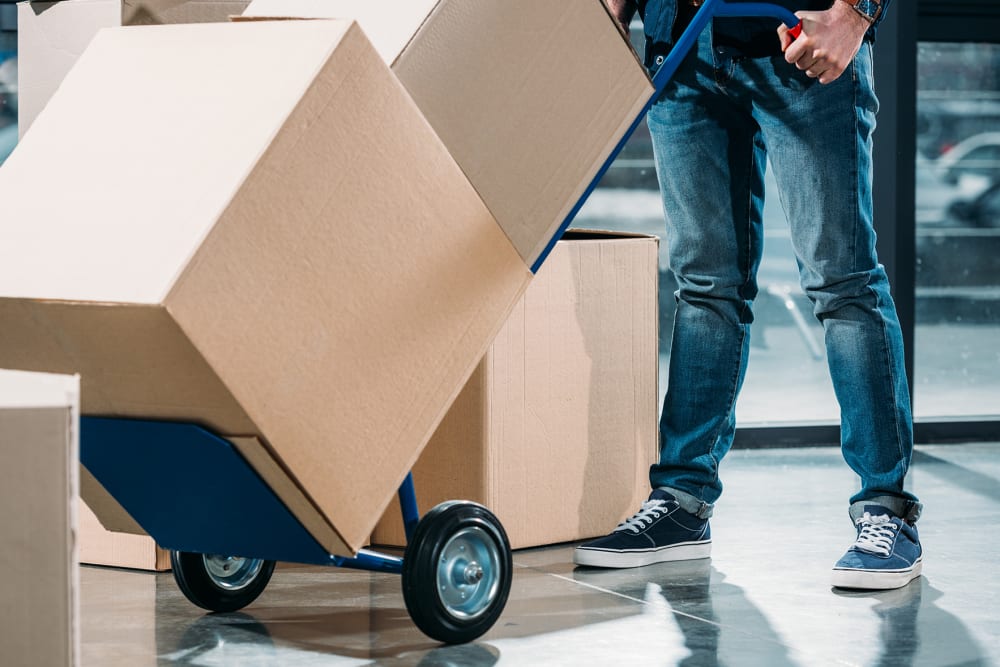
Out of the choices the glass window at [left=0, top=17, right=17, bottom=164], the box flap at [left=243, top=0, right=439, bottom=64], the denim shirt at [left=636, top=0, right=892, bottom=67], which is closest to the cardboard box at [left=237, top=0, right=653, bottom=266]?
the box flap at [left=243, top=0, right=439, bottom=64]

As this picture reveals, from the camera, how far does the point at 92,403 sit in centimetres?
154

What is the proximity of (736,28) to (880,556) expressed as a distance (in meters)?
0.79

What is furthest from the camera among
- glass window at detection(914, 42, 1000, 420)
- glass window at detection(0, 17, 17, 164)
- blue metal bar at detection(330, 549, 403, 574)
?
glass window at detection(914, 42, 1000, 420)

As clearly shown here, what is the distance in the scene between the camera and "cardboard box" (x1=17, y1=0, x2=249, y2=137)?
2.09m

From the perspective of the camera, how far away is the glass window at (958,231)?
12.6 ft

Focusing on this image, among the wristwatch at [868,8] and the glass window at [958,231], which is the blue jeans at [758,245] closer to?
the wristwatch at [868,8]

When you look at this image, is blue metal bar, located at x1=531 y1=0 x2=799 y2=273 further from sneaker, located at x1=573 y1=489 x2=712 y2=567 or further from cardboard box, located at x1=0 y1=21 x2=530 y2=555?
sneaker, located at x1=573 y1=489 x2=712 y2=567

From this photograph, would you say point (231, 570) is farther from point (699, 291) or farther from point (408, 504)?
point (699, 291)

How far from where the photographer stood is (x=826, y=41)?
200cm

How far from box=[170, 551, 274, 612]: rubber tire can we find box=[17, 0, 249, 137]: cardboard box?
0.72 meters

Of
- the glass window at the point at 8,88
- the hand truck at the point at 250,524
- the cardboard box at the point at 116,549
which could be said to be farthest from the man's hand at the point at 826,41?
the glass window at the point at 8,88

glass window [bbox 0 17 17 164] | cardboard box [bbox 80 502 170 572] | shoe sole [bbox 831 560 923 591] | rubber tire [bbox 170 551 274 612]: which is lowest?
shoe sole [bbox 831 560 923 591]

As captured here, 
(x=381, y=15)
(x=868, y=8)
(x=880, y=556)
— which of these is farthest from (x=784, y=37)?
(x=880, y=556)

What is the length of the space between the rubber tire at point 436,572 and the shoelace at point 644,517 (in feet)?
1.69
